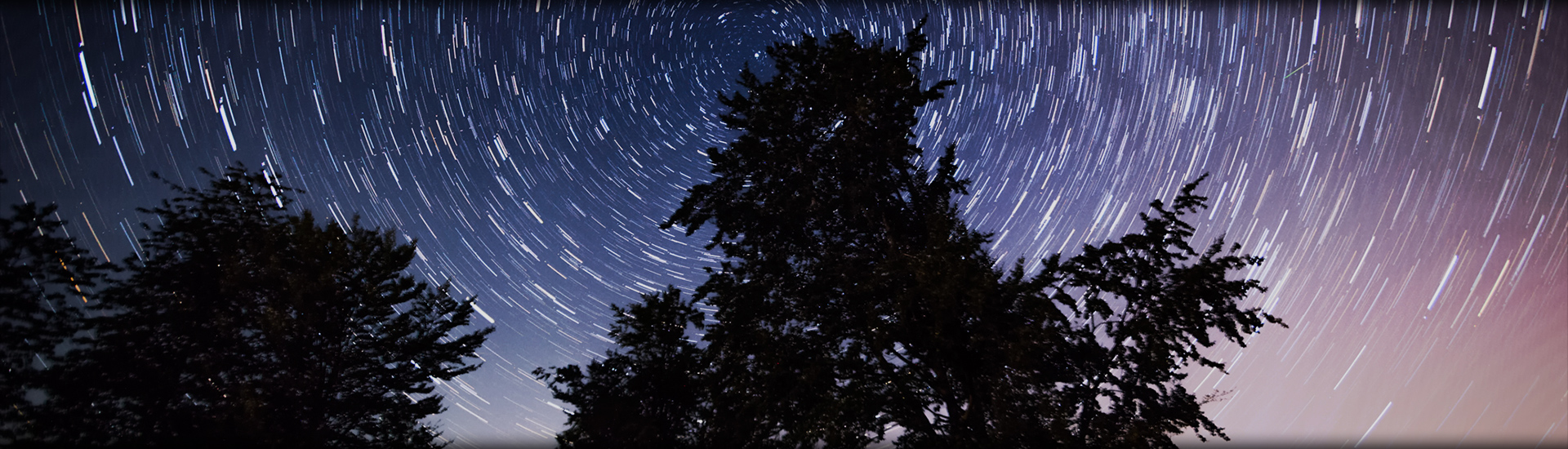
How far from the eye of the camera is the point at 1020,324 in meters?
7.95

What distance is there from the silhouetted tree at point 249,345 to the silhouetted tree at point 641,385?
547 cm

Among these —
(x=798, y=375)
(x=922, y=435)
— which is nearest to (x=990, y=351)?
(x=922, y=435)

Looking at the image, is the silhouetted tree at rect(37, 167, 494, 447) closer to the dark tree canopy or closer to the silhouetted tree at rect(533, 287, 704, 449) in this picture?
the silhouetted tree at rect(533, 287, 704, 449)

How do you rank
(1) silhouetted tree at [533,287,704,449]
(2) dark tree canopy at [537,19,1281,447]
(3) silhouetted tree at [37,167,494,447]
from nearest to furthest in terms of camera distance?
(2) dark tree canopy at [537,19,1281,447]
(3) silhouetted tree at [37,167,494,447]
(1) silhouetted tree at [533,287,704,449]

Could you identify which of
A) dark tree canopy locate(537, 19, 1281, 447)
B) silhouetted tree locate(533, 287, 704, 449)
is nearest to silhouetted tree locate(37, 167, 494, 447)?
silhouetted tree locate(533, 287, 704, 449)

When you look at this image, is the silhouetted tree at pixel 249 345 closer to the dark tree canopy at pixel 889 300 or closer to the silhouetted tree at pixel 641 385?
the silhouetted tree at pixel 641 385

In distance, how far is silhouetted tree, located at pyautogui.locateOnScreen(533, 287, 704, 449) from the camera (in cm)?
1975

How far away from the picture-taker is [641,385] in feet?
66.4

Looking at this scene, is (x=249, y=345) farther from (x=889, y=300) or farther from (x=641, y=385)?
(x=889, y=300)

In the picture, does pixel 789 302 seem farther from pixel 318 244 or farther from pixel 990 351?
pixel 318 244

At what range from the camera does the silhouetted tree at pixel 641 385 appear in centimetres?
1975

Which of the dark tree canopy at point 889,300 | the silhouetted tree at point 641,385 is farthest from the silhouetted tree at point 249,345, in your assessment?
the dark tree canopy at point 889,300

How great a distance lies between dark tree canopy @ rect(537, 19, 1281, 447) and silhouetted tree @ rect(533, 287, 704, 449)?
9194mm

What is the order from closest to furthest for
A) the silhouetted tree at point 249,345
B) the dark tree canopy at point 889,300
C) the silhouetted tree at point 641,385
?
the dark tree canopy at point 889,300 → the silhouetted tree at point 249,345 → the silhouetted tree at point 641,385
